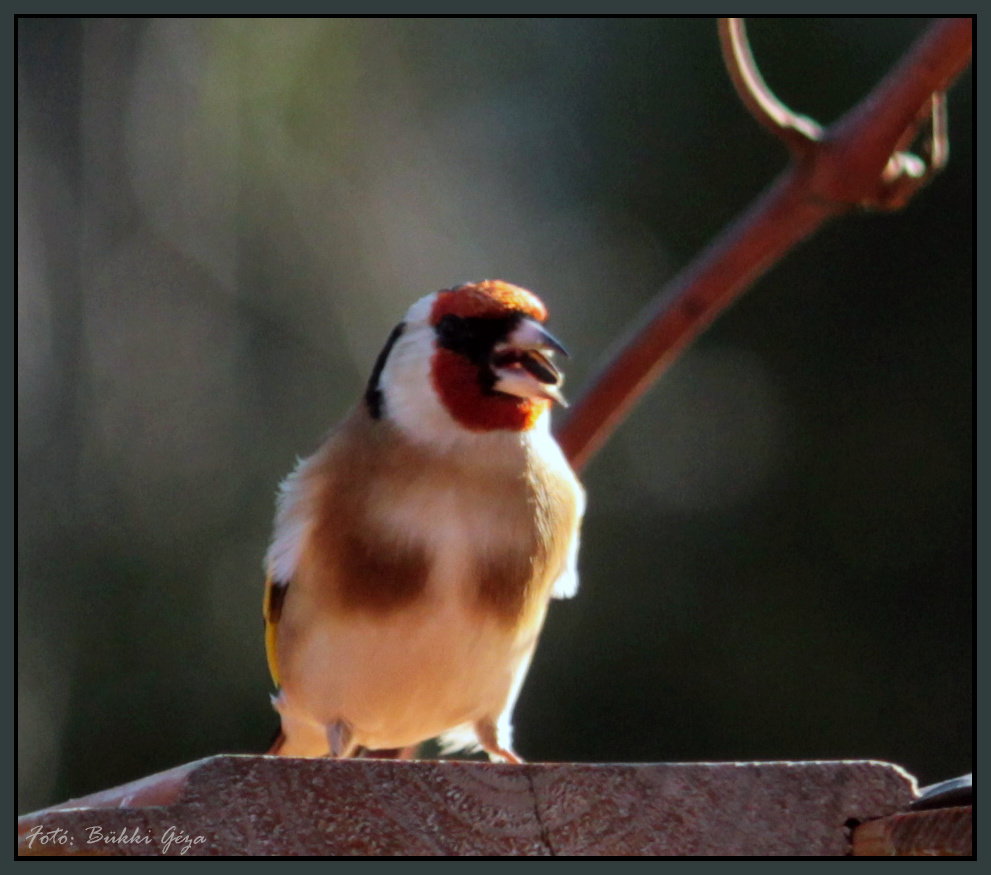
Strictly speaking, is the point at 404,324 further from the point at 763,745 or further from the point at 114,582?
the point at 763,745

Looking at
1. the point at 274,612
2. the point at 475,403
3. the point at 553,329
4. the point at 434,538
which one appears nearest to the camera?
the point at 434,538

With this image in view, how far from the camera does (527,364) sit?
207 centimetres

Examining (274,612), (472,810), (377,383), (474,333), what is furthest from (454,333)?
(472,810)

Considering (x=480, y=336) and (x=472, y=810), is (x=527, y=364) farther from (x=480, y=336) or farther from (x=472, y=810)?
(x=472, y=810)

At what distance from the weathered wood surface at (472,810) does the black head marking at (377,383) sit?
86 cm

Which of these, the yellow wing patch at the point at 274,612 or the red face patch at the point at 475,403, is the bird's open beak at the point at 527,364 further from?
the yellow wing patch at the point at 274,612

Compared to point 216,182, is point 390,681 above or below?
below

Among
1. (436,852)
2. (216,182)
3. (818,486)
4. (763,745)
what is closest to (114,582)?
(216,182)

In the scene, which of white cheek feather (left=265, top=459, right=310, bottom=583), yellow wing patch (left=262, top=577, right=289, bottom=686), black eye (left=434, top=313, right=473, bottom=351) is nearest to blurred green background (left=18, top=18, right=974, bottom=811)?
yellow wing patch (left=262, top=577, right=289, bottom=686)

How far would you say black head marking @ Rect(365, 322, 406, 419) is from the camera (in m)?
2.19

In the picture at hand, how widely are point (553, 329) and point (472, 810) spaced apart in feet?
13.1

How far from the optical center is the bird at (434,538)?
2.01m

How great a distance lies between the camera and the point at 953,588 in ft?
16.5

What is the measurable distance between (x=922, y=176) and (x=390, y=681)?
1.14 m
